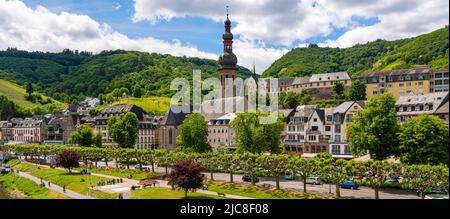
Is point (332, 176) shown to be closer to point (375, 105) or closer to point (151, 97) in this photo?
point (375, 105)

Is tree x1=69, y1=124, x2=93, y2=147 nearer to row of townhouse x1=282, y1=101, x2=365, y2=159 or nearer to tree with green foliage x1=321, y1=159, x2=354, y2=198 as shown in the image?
row of townhouse x1=282, y1=101, x2=365, y2=159

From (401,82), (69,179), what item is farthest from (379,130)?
(401,82)

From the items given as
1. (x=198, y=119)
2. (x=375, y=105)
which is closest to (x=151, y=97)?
(x=198, y=119)

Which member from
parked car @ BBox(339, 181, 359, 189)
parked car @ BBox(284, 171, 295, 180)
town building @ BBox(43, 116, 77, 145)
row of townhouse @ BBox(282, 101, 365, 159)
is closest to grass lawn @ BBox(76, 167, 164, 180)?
parked car @ BBox(284, 171, 295, 180)

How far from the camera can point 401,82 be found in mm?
113438

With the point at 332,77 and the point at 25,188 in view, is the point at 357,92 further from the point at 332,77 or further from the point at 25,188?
the point at 25,188

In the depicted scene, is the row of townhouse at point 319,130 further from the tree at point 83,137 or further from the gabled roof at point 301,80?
the gabled roof at point 301,80

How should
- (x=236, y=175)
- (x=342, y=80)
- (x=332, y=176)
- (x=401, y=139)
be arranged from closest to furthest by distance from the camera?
(x=332, y=176) < (x=401, y=139) < (x=236, y=175) < (x=342, y=80)

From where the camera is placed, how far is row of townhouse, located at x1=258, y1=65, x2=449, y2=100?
108 meters

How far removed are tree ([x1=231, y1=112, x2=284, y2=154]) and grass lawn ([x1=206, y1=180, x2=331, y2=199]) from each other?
11125mm

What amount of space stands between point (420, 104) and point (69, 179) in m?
57.4

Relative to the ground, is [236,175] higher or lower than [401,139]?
lower

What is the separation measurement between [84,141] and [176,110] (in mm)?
23518
